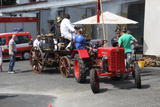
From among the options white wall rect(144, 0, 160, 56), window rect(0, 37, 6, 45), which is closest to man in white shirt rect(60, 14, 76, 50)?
white wall rect(144, 0, 160, 56)

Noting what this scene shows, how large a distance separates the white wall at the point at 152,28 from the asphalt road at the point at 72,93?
152 inches

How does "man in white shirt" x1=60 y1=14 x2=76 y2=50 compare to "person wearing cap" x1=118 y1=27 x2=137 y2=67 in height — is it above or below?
above

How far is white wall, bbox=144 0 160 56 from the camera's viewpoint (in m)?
16.1

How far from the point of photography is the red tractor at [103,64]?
30.6 feet

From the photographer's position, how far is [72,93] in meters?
9.59

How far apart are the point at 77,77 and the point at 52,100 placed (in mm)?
2611


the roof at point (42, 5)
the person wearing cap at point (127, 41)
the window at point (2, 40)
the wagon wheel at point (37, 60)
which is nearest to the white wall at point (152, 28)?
the person wearing cap at point (127, 41)

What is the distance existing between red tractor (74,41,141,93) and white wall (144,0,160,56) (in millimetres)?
6027

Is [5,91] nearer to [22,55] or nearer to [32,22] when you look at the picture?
[22,55]

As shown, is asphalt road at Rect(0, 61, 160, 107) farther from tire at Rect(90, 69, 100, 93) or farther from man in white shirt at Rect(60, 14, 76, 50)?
man in white shirt at Rect(60, 14, 76, 50)

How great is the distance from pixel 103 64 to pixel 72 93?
4.22 feet

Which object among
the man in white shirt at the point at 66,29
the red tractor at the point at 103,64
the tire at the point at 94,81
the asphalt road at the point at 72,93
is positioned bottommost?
the asphalt road at the point at 72,93

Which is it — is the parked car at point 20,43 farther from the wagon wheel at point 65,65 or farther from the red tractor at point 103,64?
the red tractor at point 103,64

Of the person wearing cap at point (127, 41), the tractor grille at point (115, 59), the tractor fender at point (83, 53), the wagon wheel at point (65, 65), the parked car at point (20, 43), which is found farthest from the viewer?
the parked car at point (20, 43)
